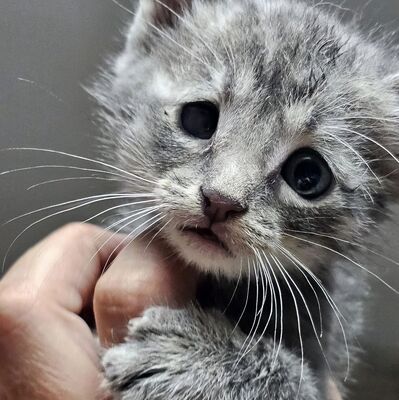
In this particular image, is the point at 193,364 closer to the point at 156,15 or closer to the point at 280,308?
the point at 280,308

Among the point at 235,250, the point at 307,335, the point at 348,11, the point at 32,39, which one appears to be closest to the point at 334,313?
the point at 307,335

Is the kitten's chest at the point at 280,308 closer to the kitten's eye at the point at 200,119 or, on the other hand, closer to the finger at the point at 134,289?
the finger at the point at 134,289

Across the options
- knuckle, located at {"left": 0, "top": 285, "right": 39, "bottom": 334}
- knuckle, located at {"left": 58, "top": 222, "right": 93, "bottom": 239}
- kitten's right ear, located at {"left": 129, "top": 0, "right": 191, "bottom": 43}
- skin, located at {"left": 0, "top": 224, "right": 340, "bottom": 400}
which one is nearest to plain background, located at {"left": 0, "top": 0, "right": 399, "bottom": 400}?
kitten's right ear, located at {"left": 129, "top": 0, "right": 191, "bottom": 43}

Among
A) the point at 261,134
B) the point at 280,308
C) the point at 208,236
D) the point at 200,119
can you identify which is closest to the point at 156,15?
the point at 200,119

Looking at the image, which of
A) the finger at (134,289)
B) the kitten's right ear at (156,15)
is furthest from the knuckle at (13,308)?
the kitten's right ear at (156,15)

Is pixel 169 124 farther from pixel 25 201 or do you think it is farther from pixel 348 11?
pixel 25 201
